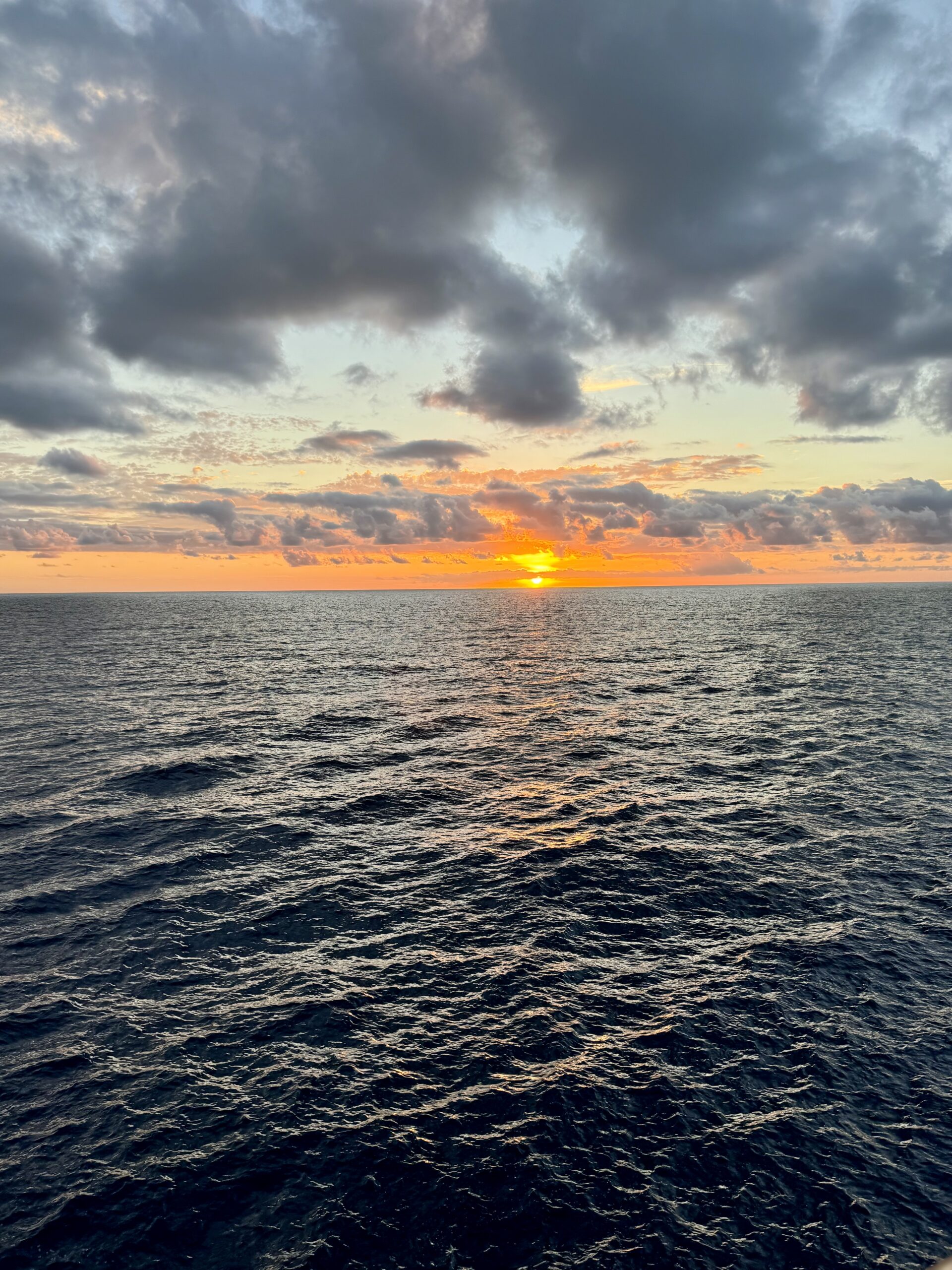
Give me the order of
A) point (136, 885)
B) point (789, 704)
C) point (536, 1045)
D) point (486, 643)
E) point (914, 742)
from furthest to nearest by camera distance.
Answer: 1. point (486, 643)
2. point (789, 704)
3. point (914, 742)
4. point (136, 885)
5. point (536, 1045)

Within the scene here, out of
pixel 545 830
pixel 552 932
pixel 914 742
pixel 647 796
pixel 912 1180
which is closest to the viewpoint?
pixel 912 1180

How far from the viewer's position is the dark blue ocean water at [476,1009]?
14.7 meters

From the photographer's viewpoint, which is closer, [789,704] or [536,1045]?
[536,1045]

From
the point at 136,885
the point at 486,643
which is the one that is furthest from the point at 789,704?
the point at 486,643

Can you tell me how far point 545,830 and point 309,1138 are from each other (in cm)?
2142

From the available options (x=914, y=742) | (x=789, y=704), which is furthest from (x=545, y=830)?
(x=789, y=704)

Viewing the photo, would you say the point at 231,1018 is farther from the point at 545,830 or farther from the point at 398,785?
the point at 398,785

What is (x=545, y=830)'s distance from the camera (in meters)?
36.4

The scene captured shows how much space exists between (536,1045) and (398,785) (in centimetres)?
2558

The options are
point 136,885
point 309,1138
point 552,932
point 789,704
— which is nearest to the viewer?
point 309,1138

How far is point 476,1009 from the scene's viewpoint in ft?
70.4

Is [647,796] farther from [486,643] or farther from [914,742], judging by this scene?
[486,643]

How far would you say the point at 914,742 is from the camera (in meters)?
53.5

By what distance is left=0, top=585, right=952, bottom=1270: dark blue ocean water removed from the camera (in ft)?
48.2
